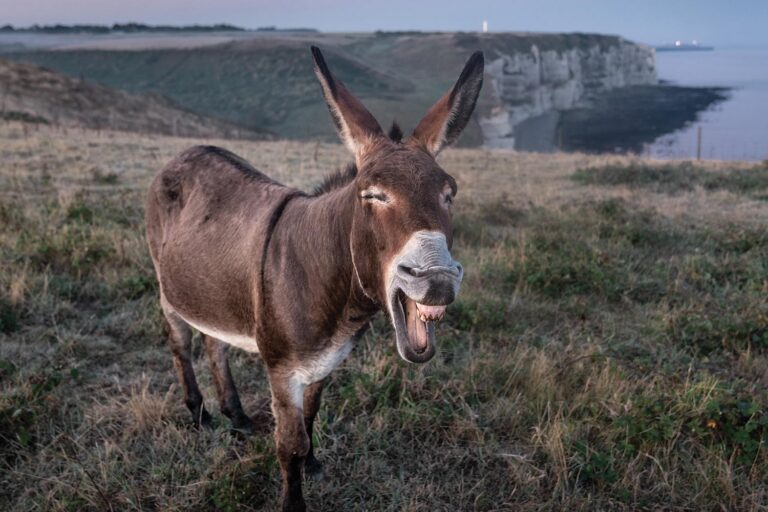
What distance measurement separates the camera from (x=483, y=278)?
6.41 m

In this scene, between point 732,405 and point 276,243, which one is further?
point 732,405

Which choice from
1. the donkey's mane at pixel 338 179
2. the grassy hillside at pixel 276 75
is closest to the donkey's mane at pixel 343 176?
the donkey's mane at pixel 338 179

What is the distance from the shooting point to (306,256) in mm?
2695

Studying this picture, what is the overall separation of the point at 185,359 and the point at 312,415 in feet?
4.00

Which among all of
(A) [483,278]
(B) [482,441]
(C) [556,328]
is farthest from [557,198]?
(B) [482,441]

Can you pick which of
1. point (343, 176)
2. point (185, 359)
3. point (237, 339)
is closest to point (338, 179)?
point (343, 176)

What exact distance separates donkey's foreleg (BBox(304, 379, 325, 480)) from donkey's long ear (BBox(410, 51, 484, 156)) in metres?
1.51

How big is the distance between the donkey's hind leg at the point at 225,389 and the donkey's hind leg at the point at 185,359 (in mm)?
140

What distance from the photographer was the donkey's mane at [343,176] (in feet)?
8.36

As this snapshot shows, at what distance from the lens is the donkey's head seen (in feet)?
6.16

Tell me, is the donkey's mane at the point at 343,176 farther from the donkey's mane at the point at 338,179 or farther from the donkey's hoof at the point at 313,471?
the donkey's hoof at the point at 313,471

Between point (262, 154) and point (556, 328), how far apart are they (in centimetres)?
1351

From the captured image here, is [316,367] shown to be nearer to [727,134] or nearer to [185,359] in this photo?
[185,359]

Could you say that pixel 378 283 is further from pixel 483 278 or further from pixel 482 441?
pixel 483 278
